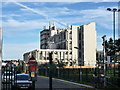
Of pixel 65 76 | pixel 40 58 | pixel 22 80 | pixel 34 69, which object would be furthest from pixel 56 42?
pixel 34 69

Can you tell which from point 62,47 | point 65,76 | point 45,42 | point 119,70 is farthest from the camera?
point 45,42

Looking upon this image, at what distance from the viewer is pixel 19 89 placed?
82.0 feet

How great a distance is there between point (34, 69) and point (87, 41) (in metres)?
116

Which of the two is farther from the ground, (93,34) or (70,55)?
(93,34)

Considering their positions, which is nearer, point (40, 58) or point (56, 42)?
point (40, 58)

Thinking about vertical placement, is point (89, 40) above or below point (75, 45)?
above

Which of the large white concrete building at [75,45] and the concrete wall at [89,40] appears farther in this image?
the concrete wall at [89,40]

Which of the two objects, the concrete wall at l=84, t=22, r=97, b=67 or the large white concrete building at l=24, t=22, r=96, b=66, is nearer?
the large white concrete building at l=24, t=22, r=96, b=66

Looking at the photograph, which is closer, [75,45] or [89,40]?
[89,40]

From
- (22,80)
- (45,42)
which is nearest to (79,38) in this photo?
(45,42)

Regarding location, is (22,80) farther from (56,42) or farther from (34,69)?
(56,42)

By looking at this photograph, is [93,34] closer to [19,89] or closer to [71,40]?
[71,40]

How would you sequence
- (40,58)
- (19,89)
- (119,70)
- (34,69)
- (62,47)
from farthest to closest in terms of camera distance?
(62,47), (40,58), (19,89), (119,70), (34,69)

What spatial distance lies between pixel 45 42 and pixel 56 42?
24.5 meters
